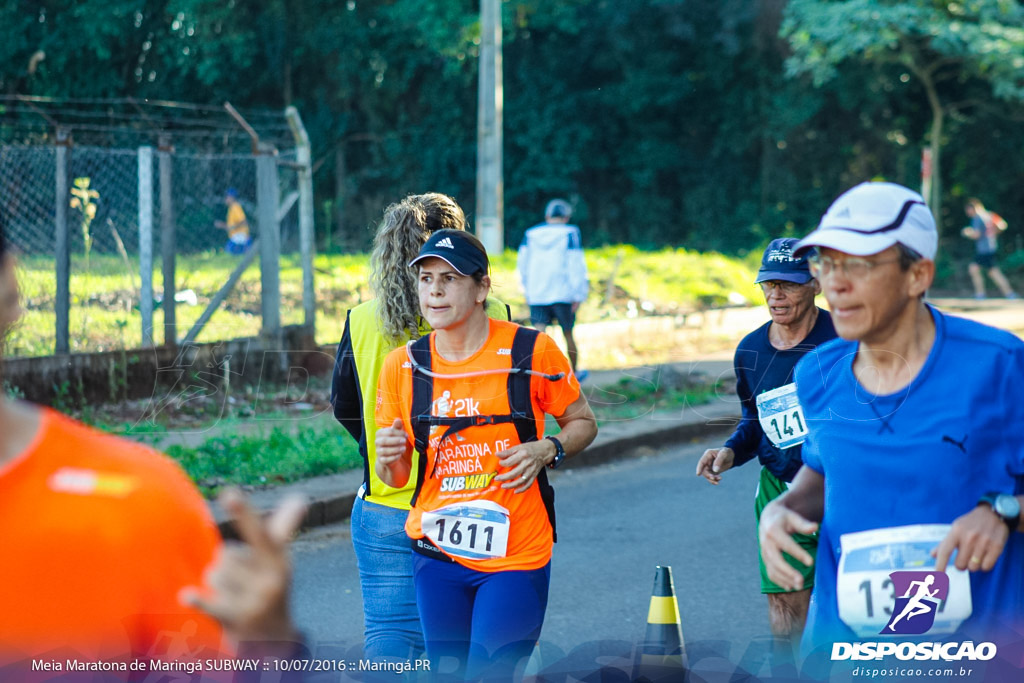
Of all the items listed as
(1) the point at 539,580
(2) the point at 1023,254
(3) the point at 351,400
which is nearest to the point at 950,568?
(1) the point at 539,580

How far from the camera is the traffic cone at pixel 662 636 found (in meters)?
4.11

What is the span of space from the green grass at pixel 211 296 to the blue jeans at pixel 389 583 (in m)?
1.96

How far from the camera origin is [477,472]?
345cm

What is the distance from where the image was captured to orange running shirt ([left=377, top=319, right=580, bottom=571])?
11.2 feet

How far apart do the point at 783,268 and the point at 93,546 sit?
3090mm

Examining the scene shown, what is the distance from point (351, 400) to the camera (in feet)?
13.0

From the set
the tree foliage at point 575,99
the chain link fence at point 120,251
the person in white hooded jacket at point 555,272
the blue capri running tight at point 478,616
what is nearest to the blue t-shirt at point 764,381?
the blue capri running tight at point 478,616

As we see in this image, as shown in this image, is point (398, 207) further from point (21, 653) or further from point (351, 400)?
point (21, 653)

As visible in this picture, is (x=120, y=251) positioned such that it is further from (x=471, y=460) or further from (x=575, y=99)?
(x=575, y=99)

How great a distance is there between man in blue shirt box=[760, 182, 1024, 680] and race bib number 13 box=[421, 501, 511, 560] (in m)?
1.01

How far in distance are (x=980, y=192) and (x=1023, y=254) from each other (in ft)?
10.2

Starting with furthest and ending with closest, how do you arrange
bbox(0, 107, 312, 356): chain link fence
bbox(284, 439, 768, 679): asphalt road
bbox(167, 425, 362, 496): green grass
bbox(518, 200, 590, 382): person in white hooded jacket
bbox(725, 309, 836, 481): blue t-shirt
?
bbox(518, 200, 590, 382): person in white hooded jacket, bbox(0, 107, 312, 356): chain link fence, bbox(167, 425, 362, 496): green grass, bbox(284, 439, 768, 679): asphalt road, bbox(725, 309, 836, 481): blue t-shirt

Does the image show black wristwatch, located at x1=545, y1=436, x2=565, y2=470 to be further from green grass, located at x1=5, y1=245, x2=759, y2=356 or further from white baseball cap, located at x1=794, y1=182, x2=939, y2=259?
green grass, located at x1=5, y1=245, x2=759, y2=356

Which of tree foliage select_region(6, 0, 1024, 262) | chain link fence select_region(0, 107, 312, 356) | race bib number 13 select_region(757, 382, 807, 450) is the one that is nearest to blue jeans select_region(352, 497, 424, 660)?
race bib number 13 select_region(757, 382, 807, 450)
